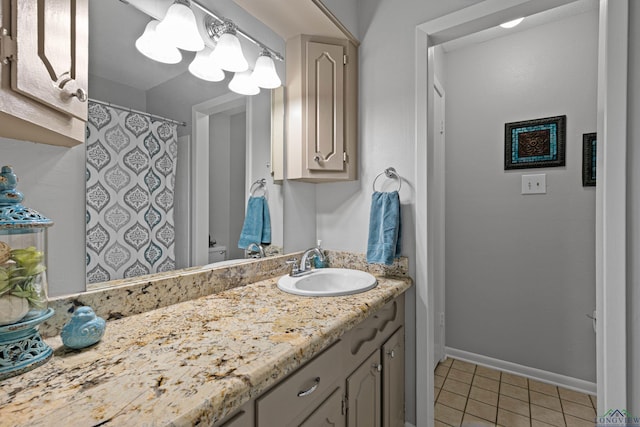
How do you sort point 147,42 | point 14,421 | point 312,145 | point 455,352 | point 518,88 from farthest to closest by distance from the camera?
point 455,352
point 518,88
point 312,145
point 147,42
point 14,421

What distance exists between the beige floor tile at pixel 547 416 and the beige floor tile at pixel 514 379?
0.80 ft

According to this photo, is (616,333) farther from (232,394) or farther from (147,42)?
(147,42)

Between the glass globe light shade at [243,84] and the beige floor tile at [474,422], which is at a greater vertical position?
Answer: the glass globe light shade at [243,84]

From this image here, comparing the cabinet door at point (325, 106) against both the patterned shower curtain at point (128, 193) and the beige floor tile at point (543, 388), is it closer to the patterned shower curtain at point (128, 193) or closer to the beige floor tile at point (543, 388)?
the patterned shower curtain at point (128, 193)

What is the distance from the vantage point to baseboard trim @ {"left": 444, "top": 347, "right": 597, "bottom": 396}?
191 centimetres

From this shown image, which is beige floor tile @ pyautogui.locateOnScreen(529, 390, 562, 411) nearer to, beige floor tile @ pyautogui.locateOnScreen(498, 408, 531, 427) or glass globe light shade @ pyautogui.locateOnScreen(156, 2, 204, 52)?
beige floor tile @ pyautogui.locateOnScreen(498, 408, 531, 427)

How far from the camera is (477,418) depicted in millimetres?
1678

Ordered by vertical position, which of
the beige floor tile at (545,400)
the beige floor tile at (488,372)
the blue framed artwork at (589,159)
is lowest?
the beige floor tile at (488,372)

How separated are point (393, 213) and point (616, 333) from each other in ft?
3.10

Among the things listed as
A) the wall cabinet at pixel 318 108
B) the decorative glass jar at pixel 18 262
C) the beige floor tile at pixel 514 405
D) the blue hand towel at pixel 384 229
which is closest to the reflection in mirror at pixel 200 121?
the wall cabinet at pixel 318 108

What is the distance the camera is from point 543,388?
196 centimetres

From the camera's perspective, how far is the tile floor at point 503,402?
1658mm

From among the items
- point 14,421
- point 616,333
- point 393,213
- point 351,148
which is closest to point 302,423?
point 14,421

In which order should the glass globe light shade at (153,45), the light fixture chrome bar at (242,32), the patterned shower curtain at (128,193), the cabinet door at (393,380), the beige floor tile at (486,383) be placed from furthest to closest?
the beige floor tile at (486,383)
the cabinet door at (393,380)
the light fixture chrome bar at (242,32)
the glass globe light shade at (153,45)
the patterned shower curtain at (128,193)
